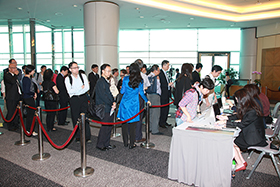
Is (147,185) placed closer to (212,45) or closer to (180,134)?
(180,134)

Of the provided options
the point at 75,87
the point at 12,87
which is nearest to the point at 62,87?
the point at 12,87

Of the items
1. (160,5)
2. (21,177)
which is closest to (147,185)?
(21,177)

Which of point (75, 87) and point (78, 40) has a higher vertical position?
point (78, 40)

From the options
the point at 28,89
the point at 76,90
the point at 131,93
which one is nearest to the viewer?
the point at 131,93

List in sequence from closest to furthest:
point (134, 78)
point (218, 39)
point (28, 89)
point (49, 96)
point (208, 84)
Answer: point (208, 84) < point (134, 78) < point (28, 89) < point (49, 96) < point (218, 39)

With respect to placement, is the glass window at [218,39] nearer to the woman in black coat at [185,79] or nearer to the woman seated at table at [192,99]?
the woman in black coat at [185,79]

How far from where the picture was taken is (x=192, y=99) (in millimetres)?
3414

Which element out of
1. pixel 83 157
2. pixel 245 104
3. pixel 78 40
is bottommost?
pixel 83 157

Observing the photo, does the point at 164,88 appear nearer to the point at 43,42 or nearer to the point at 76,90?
the point at 76,90

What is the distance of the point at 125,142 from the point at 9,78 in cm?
352

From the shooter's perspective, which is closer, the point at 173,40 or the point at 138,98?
the point at 138,98

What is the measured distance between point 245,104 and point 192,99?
784mm

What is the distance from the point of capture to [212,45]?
15141 mm

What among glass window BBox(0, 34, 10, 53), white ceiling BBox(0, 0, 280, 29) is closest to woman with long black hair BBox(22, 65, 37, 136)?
white ceiling BBox(0, 0, 280, 29)
